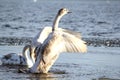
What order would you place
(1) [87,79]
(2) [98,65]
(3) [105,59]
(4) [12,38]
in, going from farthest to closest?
1. (4) [12,38]
2. (3) [105,59]
3. (2) [98,65]
4. (1) [87,79]

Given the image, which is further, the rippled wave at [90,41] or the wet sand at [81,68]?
the rippled wave at [90,41]

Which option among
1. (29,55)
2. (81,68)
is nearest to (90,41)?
(29,55)

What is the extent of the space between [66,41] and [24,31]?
1485 cm

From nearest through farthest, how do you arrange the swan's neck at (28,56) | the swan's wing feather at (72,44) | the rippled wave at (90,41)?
the swan's wing feather at (72,44), the swan's neck at (28,56), the rippled wave at (90,41)

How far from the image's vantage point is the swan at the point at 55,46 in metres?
15.5

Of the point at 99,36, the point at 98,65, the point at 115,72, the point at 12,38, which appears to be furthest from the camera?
the point at 99,36

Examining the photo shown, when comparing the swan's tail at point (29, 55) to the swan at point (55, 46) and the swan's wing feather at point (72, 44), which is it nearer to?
the swan at point (55, 46)

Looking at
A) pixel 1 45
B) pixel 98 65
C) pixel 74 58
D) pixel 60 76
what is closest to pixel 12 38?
pixel 1 45

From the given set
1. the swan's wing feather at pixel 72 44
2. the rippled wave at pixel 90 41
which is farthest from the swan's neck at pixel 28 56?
the rippled wave at pixel 90 41

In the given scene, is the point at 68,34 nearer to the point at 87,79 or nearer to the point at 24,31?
the point at 87,79

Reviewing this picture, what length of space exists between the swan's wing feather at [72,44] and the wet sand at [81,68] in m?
0.78

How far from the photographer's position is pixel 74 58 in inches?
766

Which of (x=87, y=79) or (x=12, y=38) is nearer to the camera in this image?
(x=87, y=79)

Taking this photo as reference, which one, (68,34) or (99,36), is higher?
(68,34)
